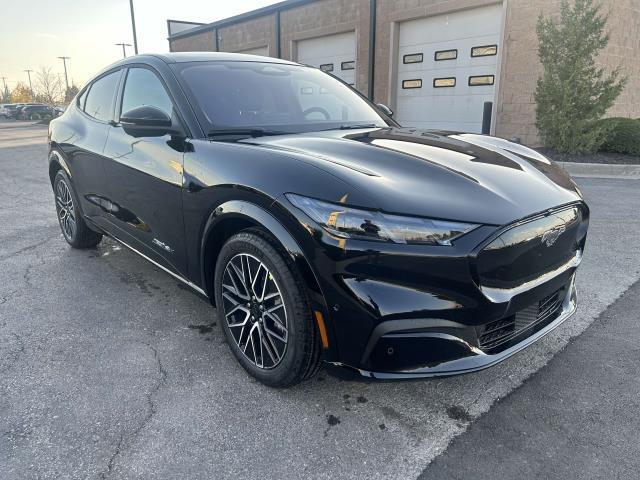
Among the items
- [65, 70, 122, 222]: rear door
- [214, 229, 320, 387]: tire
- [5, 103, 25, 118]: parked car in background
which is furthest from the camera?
[5, 103, 25, 118]: parked car in background

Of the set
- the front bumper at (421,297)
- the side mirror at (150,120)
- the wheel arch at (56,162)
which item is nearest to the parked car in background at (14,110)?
the wheel arch at (56,162)

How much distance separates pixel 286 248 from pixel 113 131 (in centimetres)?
211

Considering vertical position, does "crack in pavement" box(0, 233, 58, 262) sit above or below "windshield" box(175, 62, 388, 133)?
below

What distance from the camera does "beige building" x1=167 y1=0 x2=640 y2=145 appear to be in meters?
11.6

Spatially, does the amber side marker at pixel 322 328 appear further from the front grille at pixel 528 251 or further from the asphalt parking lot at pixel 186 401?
the front grille at pixel 528 251

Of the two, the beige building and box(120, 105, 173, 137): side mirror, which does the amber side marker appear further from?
the beige building

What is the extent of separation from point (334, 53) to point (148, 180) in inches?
590

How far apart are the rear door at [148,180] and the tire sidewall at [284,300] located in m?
0.40

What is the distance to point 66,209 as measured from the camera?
4.71 metres

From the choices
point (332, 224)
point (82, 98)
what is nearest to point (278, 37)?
point (82, 98)

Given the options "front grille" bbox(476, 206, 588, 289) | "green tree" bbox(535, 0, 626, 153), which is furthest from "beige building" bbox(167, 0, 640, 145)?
"front grille" bbox(476, 206, 588, 289)

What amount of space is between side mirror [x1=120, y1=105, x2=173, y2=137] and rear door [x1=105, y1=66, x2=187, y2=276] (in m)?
0.05

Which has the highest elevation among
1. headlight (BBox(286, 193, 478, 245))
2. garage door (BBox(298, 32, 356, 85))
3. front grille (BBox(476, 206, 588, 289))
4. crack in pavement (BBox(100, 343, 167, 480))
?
garage door (BBox(298, 32, 356, 85))

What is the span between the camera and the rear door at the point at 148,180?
2.83m
